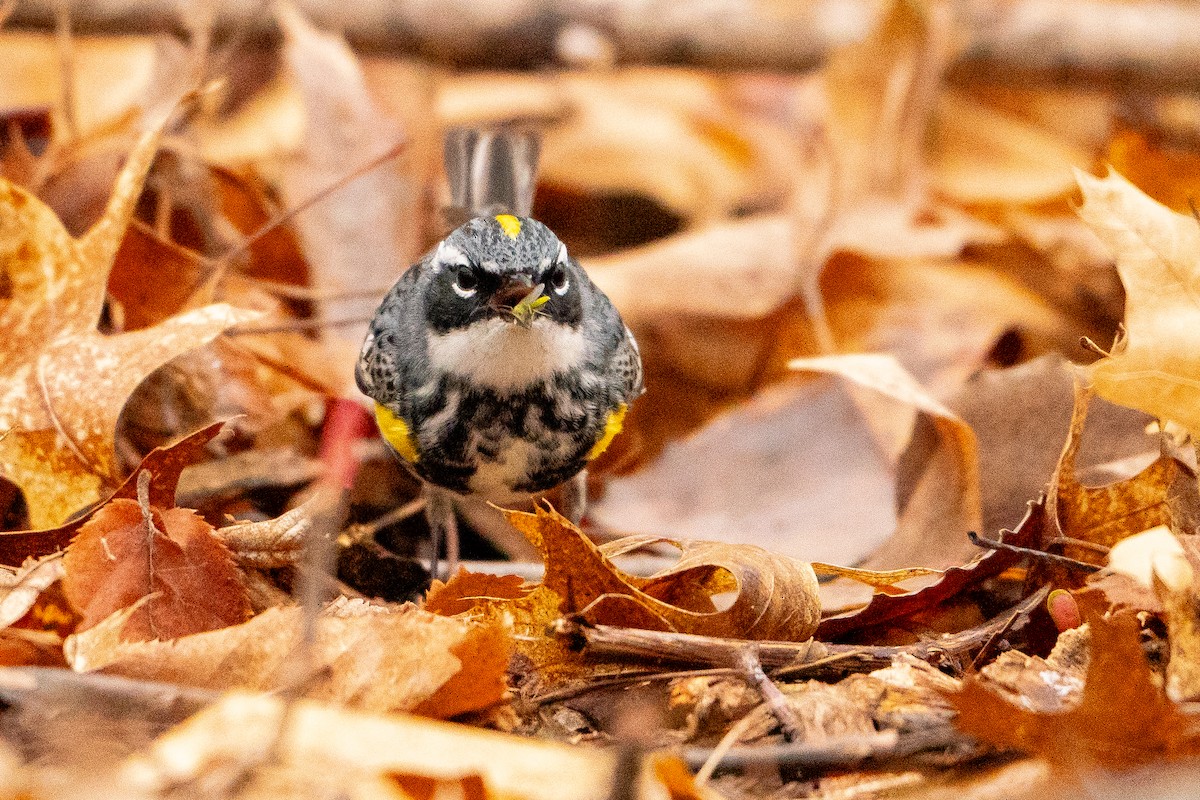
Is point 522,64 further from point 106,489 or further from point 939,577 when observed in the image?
point 939,577

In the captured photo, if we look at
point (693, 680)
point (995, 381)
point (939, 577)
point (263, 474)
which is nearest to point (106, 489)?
point (263, 474)

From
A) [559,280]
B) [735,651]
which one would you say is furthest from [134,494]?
[735,651]

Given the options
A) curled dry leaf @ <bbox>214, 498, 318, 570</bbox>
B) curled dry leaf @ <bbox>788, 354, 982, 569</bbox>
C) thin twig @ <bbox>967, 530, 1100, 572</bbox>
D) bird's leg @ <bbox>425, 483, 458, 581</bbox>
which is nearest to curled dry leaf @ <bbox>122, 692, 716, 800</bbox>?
curled dry leaf @ <bbox>214, 498, 318, 570</bbox>

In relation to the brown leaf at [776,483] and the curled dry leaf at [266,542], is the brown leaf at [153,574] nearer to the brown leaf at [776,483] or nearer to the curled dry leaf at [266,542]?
the curled dry leaf at [266,542]

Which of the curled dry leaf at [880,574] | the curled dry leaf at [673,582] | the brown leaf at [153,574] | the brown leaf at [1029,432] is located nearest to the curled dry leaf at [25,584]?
the brown leaf at [153,574]

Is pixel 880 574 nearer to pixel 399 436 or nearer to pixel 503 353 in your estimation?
pixel 503 353

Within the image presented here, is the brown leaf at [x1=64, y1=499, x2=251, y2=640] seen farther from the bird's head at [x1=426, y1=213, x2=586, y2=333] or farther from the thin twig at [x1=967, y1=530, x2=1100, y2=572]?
the thin twig at [x1=967, y1=530, x2=1100, y2=572]
